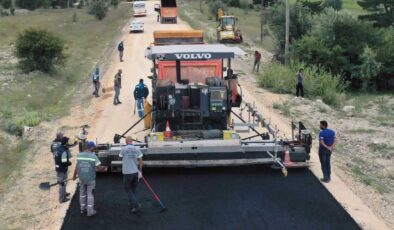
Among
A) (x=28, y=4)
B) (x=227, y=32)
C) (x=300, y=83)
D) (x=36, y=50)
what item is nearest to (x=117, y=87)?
(x=300, y=83)

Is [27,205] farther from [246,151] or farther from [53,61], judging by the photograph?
[53,61]

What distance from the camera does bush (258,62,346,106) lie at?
27922 millimetres

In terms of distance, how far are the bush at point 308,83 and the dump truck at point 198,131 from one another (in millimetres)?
12681

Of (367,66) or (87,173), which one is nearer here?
(87,173)

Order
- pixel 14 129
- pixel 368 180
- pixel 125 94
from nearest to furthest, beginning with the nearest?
pixel 368 180, pixel 14 129, pixel 125 94

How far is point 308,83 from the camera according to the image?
92.8 ft

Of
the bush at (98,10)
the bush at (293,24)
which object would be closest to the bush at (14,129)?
the bush at (293,24)

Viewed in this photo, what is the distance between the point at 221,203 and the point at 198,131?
3.26 metres

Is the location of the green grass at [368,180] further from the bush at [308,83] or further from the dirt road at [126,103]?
the bush at [308,83]

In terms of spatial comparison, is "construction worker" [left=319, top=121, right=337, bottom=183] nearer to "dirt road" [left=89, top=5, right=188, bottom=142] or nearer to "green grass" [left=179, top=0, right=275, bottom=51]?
"dirt road" [left=89, top=5, right=188, bottom=142]

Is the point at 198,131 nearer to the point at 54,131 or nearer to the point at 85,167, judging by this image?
the point at 85,167

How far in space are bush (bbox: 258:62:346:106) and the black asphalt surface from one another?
14542 millimetres

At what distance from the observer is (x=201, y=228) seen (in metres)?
10.7

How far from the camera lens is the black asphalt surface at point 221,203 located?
1091cm
